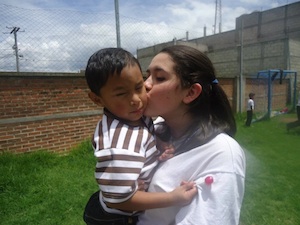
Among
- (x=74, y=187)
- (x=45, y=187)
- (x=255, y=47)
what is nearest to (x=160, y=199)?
(x=74, y=187)

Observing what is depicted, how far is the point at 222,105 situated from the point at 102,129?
675 millimetres

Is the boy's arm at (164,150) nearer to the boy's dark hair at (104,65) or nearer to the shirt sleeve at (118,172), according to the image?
the shirt sleeve at (118,172)

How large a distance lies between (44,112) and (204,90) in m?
4.90

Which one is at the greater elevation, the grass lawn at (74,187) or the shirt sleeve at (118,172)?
the shirt sleeve at (118,172)

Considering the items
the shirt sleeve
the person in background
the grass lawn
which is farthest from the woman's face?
the grass lawn

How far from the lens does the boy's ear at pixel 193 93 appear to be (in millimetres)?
1366

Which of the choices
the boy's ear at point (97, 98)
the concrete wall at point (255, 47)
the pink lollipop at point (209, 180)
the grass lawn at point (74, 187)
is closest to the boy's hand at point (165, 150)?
the pink lollipop at point (209, 180)

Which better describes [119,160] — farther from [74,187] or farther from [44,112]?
[44,112]

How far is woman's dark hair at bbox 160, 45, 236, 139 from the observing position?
53.1 inches

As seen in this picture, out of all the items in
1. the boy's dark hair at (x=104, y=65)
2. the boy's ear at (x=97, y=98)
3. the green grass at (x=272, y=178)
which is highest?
the boy's dark hair at (x=104, y=65)

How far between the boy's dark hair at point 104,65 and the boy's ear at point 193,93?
31 cm

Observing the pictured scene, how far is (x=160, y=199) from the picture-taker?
1.13 meters

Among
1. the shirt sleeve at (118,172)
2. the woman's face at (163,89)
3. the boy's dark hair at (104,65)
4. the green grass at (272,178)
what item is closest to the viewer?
the shirt sleeve at (118,172)

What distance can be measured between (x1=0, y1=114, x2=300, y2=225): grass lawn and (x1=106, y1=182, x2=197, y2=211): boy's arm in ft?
8.83
